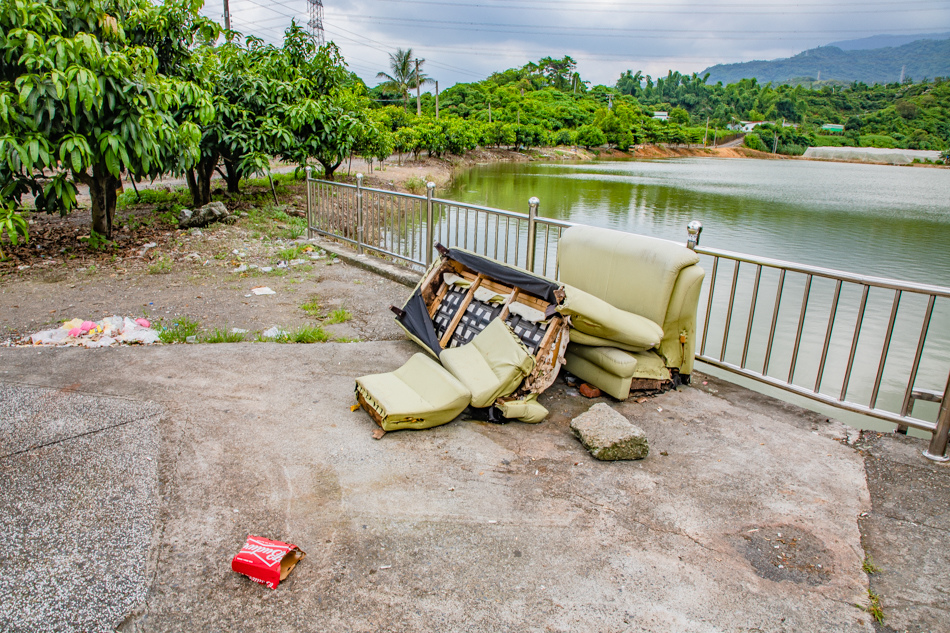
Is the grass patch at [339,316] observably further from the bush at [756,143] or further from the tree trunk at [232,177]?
the bush at [756,143]

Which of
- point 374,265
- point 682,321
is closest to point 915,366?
point 682,321

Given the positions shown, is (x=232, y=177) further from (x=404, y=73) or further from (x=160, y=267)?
(x=404, y=73)

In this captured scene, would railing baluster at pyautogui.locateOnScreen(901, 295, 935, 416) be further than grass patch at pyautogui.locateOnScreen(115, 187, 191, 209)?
No

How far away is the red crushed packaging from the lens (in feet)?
7.43

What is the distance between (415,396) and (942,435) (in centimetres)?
311

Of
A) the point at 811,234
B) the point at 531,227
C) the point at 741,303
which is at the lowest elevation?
the point at 741,303

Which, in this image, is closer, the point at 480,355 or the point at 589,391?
the point at 480,355

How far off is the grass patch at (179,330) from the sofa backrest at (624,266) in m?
3.35

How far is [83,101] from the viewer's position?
21.2 feet

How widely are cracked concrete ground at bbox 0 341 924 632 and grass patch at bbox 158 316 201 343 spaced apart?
0.90 m

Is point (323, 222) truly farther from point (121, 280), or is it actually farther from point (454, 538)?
point (454, 538)

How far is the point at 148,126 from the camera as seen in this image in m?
6.96

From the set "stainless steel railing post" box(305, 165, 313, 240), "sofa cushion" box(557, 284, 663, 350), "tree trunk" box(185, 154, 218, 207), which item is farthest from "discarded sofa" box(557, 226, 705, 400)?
"tree trunk" box(185, 154, 218, 207)

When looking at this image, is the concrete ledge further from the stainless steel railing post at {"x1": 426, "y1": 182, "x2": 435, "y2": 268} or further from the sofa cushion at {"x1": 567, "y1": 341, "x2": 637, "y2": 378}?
the sofa cushion at {"x1": 567, "y1": 341, "x2": 637, "y2": 378}
